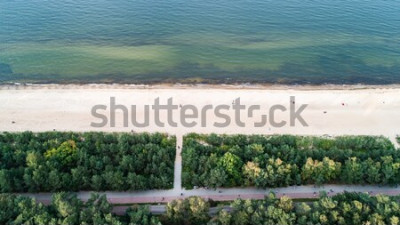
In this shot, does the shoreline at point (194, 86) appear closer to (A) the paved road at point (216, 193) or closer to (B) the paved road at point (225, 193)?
(A) the paved road at point (216, 193)

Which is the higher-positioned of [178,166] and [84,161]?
[84,161]

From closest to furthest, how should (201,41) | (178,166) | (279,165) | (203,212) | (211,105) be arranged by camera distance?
1. (203,212)
2. (279,165)
3. (178,166)
4. (211,105)
5. (201,41)

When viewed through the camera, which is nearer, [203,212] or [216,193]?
[203,212]

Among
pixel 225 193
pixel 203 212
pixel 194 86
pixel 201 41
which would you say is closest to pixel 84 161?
pixel 203 212

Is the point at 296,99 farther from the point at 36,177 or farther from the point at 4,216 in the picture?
the point at 4,216

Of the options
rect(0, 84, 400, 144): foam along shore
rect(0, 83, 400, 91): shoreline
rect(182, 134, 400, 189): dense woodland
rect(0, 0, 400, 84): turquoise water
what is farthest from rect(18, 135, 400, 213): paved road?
rect(0, 0, 400, 84): turquoise water

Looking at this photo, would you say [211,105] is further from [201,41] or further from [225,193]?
[201,41]

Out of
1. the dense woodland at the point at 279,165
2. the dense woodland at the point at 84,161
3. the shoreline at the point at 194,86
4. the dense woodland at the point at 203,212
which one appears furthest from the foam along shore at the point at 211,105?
the dense woodland at the point at 203,212
